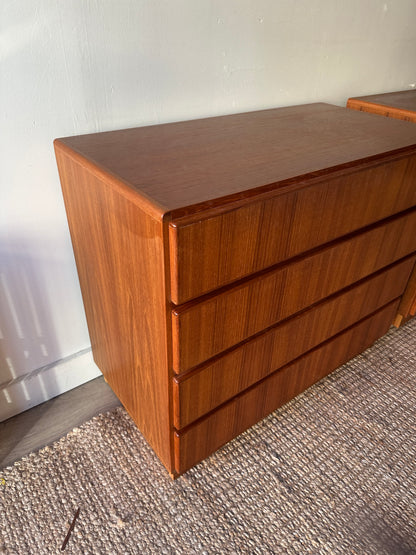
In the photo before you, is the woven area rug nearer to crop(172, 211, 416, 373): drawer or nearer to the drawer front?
crop(172, 211, 416, 373): drawer

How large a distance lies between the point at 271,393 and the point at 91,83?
3.10ft

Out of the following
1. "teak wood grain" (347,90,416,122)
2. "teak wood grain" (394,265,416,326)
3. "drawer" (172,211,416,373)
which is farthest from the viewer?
"teak wood grain" (394,265,416,326)

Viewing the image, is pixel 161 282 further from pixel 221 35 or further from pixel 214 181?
pixel 221 35

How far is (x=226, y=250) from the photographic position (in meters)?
0.78

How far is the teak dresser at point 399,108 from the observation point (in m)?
1.40

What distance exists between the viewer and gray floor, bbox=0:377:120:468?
47.2 inches

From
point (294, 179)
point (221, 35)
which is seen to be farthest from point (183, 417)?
point (221, 35)

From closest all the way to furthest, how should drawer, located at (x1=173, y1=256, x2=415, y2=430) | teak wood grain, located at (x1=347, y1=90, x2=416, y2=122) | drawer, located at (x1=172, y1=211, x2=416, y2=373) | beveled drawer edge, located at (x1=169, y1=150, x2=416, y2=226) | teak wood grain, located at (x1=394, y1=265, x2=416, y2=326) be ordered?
beveled drawer edge, located at (x1=169, y1=150, x2=416, y2=226) < drawer, located at (x1=172, y1=211, x2=416, y2=373) < drawer, located at (x1=173, y1=256, x2=415, y2=430) < teak wood grain, located at (x1=347, y1=90, x2=416, y2=122) < teak wood grain, located at (x1=394, y1=265, x2=416, y2=326)

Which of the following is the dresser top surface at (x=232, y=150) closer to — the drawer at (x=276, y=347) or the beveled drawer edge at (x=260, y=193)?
the beveled drawer edge at (x=260, y=193)

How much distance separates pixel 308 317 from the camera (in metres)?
1.11

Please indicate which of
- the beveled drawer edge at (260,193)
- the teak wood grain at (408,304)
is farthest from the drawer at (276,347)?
→ the beveled drawer edge at (260,193)

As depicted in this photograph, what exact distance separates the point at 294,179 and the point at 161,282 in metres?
0.33

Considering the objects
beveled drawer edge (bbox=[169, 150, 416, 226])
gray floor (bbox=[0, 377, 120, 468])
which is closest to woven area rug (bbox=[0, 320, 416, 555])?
gray floor (bbox=[0, 377, 120, 468])

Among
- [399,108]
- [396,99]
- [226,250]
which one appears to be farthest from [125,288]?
[396,99]
